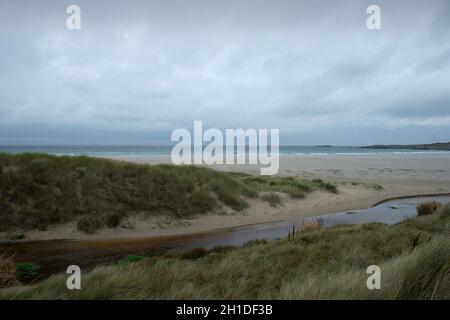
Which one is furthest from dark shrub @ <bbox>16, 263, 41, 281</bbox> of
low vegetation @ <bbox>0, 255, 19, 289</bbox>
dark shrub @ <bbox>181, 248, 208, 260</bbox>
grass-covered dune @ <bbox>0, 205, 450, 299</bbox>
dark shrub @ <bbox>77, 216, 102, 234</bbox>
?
dark shrub @ <bbox>77, 216, 102, 234</bbox>

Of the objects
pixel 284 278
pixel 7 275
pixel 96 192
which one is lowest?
pixel 7 275

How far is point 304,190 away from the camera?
2245 centimetres

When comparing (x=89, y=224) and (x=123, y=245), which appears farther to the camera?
(x=89, y=224)

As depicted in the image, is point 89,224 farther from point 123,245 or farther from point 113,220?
→ point 123,245

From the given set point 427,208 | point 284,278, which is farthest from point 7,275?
point 427,208

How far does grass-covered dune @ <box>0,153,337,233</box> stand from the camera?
13547 millimetres

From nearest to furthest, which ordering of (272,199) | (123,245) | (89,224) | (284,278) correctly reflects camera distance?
1. (284,278)
2. (123,245)
3. (89,224)
4. (272,199)

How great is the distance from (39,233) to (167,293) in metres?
9.92

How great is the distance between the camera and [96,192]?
1512 centimetres

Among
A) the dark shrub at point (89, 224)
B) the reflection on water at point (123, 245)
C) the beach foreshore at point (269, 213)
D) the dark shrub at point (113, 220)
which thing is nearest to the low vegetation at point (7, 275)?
the reflection on water at point (123, 245)

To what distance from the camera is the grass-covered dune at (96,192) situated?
13547 mm

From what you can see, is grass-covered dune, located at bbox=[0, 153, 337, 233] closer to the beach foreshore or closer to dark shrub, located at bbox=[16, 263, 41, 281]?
the beach foreshore
